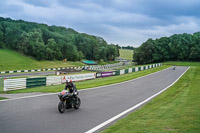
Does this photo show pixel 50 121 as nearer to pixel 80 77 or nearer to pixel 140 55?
pixel 80 77

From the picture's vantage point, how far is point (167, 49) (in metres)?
108

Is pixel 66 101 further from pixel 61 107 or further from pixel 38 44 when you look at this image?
pixel 38 44

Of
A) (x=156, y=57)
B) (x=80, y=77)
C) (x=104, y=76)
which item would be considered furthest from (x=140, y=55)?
(x=80, y=77)

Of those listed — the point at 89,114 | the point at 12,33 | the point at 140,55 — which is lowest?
the point at 89,114

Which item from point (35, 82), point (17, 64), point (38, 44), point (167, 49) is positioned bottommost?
point (35, 82)

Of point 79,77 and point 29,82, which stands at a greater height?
point 29,82

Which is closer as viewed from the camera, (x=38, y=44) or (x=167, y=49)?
(x=38, y=44)

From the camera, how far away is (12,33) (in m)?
96.1

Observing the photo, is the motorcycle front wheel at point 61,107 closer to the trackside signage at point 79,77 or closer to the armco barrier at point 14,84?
the armco barrier at point 14,84

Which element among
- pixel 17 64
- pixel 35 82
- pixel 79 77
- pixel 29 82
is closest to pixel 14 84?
pixel 29 82

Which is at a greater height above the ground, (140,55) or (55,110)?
(140,55)

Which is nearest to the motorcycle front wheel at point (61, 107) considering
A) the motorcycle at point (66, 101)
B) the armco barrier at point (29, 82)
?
the motorcycle at point (66, 101)

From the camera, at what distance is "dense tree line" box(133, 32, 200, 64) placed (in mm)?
102631

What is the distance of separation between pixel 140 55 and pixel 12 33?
64.6 meters
